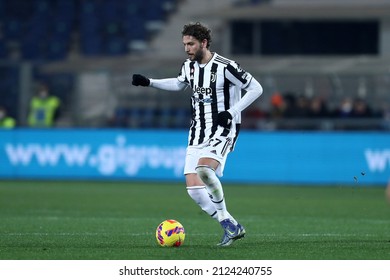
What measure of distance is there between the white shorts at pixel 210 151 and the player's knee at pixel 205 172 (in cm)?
13

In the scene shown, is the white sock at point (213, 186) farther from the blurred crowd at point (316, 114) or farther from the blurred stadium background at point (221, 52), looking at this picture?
the blurred crowd at point (316, 114)

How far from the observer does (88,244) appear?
10.4m

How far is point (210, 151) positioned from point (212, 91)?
0.64 metres

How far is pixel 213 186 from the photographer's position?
34.7ft

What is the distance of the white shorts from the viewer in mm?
10648

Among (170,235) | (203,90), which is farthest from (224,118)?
(170,235)

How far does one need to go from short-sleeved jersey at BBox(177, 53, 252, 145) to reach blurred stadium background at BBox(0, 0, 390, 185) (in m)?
12.2

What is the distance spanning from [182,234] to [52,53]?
23.0 metres

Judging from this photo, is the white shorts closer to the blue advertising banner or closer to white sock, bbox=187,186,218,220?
white sock, bbox=187,186,218,220

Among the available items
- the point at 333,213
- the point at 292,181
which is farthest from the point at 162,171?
the point at 333,213

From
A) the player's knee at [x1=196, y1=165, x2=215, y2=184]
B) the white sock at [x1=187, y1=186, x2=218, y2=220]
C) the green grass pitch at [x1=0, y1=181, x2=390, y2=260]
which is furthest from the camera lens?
the white sock at [x1=187, y1=186, x2=218, y2=220]

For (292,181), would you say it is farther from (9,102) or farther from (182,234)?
(182,234)

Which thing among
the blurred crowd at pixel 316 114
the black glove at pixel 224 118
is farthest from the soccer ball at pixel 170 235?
the blurred crowd at pixel 316 114

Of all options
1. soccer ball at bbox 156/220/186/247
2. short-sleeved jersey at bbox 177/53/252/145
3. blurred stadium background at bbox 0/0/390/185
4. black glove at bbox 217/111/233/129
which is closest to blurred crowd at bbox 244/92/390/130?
blurred stadium background at bbox 0/0/390/185
